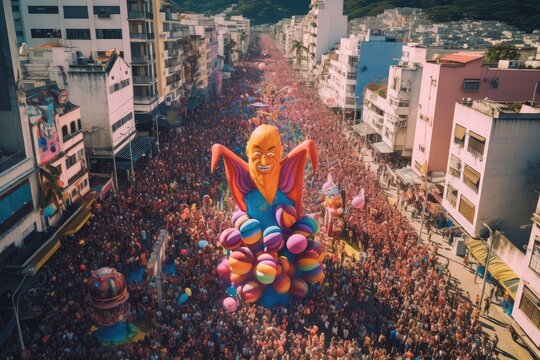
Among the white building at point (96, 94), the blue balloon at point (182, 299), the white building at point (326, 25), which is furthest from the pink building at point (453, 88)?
the white building at point (326, 25)

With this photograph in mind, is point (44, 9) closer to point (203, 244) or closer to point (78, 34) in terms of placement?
point (78, 34)

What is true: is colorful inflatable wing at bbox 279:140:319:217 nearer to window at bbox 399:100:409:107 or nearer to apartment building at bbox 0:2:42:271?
apartment building at bbox 0:2:42:271

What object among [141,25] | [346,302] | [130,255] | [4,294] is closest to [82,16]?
[141,25]

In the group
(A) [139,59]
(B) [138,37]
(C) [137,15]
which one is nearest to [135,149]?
(A) [139,59]

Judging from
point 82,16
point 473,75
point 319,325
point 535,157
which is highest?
point 82,16

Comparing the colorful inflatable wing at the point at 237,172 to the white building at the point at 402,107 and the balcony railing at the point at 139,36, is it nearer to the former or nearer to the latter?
the white building at the point at 402,107

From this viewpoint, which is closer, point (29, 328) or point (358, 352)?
point (358, 352)

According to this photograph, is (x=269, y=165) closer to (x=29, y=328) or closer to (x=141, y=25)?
(x=29, y=328)
